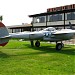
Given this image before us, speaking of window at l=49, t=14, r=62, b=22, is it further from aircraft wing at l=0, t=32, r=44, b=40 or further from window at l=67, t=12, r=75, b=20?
aircraft wing at l=0, t=32, r=44, b=40

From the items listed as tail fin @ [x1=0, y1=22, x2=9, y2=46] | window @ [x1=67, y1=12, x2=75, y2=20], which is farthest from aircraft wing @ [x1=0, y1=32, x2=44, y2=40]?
window @ [x1=67, y1=12, x2=75, y2=20]

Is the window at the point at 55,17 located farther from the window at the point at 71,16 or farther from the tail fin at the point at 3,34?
the tail fin at the point at 3,34

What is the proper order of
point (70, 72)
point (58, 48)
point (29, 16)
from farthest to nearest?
point (29, 16) → point (58, 48) → point (70, 72)

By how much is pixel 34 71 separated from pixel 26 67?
1.14 metres

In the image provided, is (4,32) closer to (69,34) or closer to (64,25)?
(69,34)

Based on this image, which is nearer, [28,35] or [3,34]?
[3,34]

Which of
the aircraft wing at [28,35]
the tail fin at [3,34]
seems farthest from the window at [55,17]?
the tail fin at [3,34]

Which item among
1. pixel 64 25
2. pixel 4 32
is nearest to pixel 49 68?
pixel 4 32

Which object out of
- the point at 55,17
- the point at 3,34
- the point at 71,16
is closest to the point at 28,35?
the point at 3,34

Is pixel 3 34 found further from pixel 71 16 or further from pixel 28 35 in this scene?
pixel 71 16

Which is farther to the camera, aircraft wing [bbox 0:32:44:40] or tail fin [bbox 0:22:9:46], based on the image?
aircraft wing [bbox 0:32:44:40]

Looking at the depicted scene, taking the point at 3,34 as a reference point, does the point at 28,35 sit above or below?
below

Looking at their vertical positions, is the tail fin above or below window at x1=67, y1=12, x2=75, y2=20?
below

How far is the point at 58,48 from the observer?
2389 centimetres
